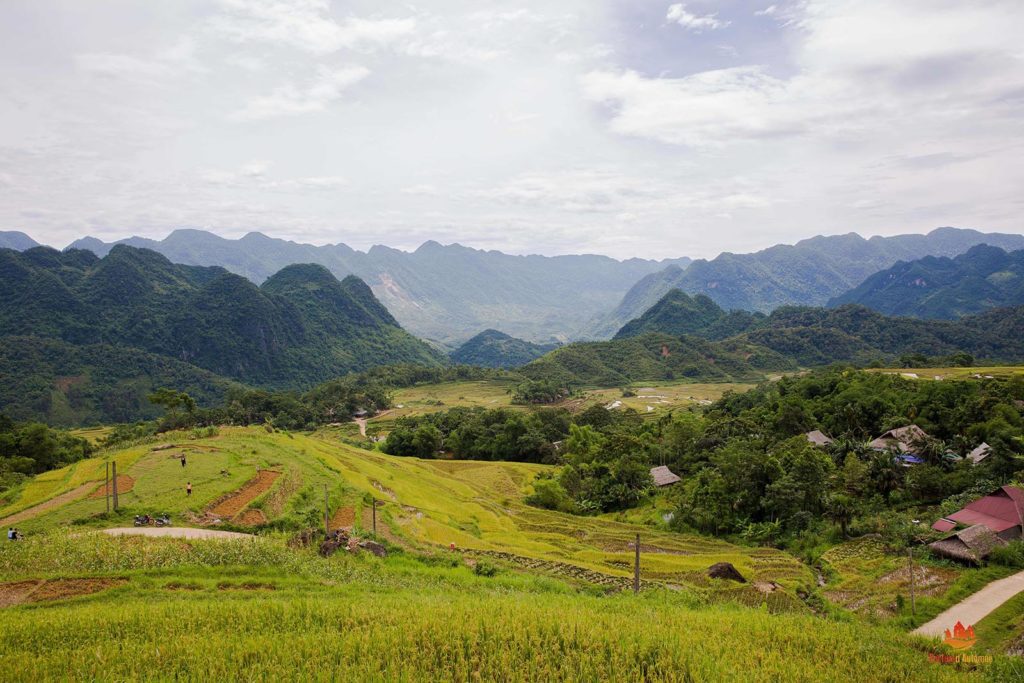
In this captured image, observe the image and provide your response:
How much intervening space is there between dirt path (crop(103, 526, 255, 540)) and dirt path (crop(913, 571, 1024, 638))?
27194 millimetres

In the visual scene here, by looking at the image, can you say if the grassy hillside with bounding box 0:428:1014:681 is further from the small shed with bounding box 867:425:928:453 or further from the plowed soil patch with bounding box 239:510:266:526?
the small shed with bounding box 867:425:928:453

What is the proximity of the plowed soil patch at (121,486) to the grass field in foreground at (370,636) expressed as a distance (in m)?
7.78

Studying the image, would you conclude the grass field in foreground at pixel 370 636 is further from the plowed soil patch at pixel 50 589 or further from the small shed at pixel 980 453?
the small shed at pixel 980 453

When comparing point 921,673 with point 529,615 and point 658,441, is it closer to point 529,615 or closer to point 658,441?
point 529,615

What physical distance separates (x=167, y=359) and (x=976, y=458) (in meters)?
175

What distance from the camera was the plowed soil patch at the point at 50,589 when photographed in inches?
605

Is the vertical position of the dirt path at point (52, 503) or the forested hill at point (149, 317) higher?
the forested hill at point (149, 317)

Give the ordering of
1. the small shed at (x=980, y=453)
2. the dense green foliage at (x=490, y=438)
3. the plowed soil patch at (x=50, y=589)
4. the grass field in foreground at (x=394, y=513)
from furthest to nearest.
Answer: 1. the dense green foliage at (x=490, y=438)
2. the small shed at (x=980, y=453)
3. the grass field in foreground at (x=394, y=513)
4. the plowed soil patch at (x=50, y=589)

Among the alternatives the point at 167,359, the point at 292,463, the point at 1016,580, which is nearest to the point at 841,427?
the point at 1016,580

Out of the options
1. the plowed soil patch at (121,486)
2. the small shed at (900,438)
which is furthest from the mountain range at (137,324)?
the small shed at (900,438)

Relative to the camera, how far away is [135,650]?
11.0 metres

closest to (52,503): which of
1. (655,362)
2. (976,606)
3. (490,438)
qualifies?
(976,606)

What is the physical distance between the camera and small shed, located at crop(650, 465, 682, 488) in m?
50.1

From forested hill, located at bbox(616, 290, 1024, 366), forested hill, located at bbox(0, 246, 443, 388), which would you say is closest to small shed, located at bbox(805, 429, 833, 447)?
forested hill, located at bbox(616, 290, 1024, 366)
